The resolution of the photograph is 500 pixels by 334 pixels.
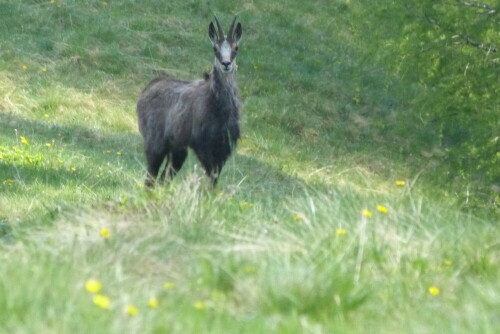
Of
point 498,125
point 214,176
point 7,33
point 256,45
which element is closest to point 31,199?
point 214,176

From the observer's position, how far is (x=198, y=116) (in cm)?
1146

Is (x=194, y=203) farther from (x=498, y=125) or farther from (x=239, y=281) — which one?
(x=498, y=125)

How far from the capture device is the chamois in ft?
37.1

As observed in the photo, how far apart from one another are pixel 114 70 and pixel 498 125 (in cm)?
897

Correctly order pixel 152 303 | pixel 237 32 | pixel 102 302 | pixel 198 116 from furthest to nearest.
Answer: pixel 237 32
pixel 198 116
pixel 152 303
pixel 102 302

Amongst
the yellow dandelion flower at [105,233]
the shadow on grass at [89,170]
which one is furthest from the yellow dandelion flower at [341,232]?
the shadow on grass at [89,170]

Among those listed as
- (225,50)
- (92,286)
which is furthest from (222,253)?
(225,50)

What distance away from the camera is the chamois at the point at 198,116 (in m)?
11.3

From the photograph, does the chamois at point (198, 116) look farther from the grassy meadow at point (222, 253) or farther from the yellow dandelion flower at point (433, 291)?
the yellow dandelion flower at point (433, 291)

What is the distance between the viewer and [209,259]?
5230 millimetres

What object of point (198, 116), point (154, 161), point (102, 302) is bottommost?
point (154, 161)

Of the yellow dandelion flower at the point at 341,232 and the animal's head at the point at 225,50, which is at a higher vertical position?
the yellow dandelion flower at the point at 341,232

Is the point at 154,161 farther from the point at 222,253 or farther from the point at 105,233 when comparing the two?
the point at 222,253

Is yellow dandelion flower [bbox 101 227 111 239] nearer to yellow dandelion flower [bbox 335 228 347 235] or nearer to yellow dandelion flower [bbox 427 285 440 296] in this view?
yellow dandelion flower [bbox 335 228 347 235]
